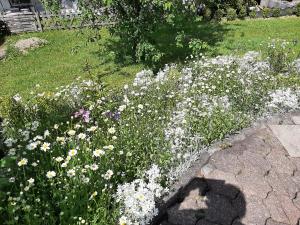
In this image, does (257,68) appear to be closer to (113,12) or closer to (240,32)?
(113,12)

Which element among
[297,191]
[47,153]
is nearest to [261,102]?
[297,191]

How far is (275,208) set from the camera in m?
5.00

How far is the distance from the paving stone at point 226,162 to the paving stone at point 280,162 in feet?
1.86

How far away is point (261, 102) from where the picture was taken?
7.58 meters

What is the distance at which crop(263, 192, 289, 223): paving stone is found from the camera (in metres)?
4.85

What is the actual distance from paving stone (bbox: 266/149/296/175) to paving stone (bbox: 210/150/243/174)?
1.86ft

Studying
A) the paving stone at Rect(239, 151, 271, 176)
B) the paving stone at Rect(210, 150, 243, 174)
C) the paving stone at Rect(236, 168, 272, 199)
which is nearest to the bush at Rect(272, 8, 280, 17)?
the paving stone at Rect(239, 151, 271, 176)

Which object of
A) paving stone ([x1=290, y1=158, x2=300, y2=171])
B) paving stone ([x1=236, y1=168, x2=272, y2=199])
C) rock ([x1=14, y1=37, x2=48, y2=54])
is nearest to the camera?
paving stone ([x1=236, y1=168, x2=272, y2=199])

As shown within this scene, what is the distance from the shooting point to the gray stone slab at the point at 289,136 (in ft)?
20.6

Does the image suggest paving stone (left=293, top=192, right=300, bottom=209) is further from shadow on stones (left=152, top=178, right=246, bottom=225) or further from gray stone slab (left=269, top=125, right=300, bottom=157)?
gray stone slab (left=269, top=125, right=300, bottom=157)

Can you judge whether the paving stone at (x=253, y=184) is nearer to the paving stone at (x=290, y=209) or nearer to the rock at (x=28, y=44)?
the paving stone at (x=290, y=209)

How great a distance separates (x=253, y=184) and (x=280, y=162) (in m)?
0.84

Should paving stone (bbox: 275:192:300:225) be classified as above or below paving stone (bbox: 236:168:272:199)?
below

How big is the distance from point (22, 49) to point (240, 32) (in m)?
9.09
